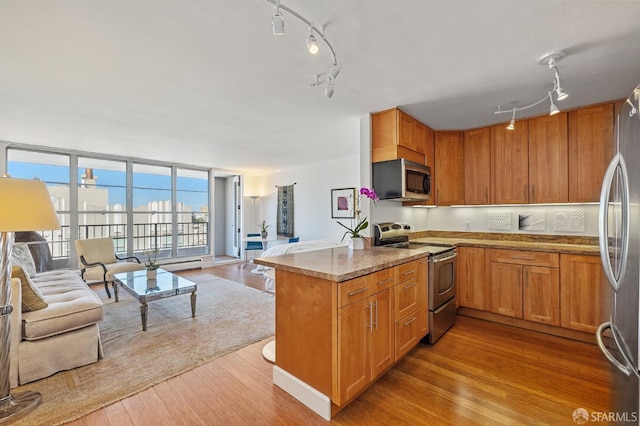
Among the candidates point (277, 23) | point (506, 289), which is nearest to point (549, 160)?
point (506, 289)

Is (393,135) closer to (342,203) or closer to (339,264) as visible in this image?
(339,264)

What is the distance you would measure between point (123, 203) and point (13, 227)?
15.1 ft

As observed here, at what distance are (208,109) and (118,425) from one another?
2809 mm

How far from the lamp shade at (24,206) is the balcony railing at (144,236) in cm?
416

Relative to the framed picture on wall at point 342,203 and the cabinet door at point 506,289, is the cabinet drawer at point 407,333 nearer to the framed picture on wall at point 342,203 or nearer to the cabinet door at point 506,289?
the cabinet door at point 506,289

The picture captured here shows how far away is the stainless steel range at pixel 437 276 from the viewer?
2.67 metres

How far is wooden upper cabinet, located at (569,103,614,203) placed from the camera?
283 cm

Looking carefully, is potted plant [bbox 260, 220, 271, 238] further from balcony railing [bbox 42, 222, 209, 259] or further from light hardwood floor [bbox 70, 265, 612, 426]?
light hardwood floor [bbox 70, 265, 612, 426]

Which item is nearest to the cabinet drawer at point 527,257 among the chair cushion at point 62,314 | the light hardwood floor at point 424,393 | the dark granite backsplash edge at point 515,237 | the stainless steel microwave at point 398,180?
the dark granite backsplash edge at point 515,237

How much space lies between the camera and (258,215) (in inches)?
318

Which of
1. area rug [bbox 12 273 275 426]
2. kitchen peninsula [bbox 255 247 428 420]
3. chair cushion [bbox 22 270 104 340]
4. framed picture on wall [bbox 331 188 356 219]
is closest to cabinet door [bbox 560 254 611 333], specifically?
kitchen peninsula [bbox 255 247 428 420]

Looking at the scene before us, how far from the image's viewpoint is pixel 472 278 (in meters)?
3.32

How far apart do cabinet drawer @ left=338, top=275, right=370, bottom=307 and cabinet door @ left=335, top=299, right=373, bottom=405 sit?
0.12ft

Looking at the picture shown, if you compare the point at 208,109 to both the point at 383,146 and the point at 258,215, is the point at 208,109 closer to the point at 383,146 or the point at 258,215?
the point at 383,146
